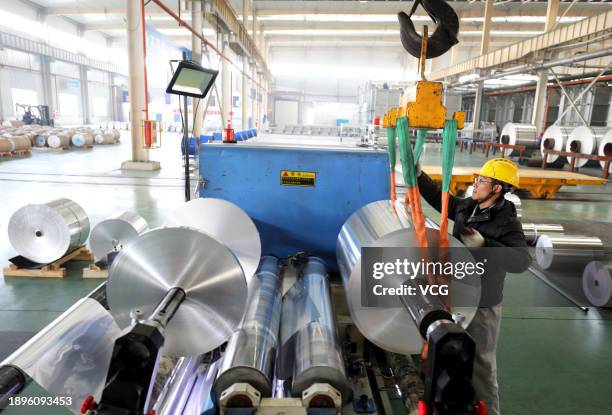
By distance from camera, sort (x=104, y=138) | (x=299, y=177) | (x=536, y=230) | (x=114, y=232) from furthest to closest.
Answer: (x=104, y=138)
(x=536, y=230)
(x=114, y=232)
(x=299, y=177)

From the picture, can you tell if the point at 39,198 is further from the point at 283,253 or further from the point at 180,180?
the point at 283,253

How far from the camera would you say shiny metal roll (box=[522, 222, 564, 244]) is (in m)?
4.70

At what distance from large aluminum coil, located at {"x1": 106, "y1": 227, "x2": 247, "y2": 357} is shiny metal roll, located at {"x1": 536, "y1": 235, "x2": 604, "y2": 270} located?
4077mm

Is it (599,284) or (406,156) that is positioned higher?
(406,156)

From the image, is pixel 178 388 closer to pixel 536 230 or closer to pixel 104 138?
pixel 536 230

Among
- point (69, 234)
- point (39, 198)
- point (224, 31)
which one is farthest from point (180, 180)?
point (224, 31)

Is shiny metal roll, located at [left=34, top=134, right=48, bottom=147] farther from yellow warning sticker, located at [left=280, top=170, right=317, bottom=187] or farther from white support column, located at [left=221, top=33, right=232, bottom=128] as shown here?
yellow warning sticker, located at [left=280, top=170, right=317, bottom=187]

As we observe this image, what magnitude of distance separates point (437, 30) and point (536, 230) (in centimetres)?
387

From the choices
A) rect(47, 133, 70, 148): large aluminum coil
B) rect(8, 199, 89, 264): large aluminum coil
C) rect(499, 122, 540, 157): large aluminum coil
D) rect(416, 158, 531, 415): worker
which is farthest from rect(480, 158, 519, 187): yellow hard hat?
rect(47, 133, 70, 148): large aluminum coil

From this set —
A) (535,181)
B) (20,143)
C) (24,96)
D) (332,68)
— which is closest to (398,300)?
(535,181)

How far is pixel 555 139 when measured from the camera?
12328mm

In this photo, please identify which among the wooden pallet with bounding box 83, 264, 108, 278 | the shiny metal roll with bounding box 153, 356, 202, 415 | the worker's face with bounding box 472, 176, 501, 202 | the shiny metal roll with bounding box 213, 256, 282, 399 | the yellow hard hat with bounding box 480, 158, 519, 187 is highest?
the yellow hard hat with bounding box 480, 158, 519, 187

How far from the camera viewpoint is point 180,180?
895cm

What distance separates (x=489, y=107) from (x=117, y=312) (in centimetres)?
2816
